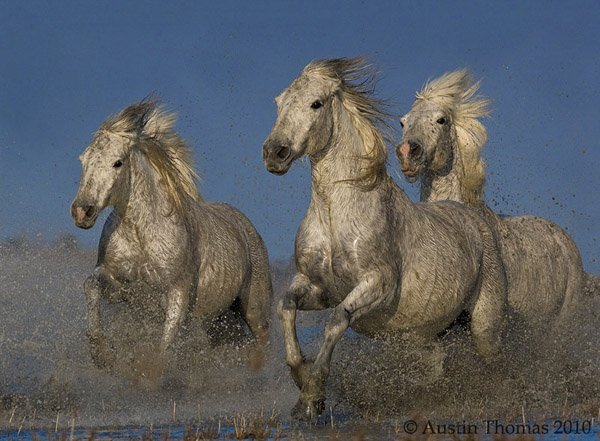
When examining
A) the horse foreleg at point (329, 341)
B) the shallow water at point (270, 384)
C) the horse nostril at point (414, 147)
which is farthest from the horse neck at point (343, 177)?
the horse nostril at point (414, 147)

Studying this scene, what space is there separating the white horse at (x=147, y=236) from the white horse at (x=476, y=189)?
221 cm

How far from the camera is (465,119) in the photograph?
12289 mm

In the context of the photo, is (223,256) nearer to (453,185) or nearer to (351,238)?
(453,185)

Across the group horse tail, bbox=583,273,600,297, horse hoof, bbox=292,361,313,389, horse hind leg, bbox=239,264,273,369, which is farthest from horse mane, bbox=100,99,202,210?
horse tail, bbox=583,273,600,297

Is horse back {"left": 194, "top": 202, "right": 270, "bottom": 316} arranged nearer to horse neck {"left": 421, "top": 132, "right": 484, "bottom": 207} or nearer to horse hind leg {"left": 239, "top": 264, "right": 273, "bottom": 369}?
horse hind leg {"left": 239, "top": 264, "right": 273, "bottom": 369}

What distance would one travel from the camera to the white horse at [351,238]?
347 inches

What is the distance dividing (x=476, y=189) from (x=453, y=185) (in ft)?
0.76

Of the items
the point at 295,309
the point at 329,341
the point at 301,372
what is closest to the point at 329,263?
the point at 295,309

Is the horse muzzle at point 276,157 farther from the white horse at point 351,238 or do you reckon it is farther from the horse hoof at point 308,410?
the horse hoof at point 308,410

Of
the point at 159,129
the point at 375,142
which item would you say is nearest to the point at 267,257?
the point at 159,129

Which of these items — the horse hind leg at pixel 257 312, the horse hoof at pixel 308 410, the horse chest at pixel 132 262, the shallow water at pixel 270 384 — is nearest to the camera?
the horse hoof at pixel 308 410

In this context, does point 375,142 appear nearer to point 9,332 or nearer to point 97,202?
point 97,202

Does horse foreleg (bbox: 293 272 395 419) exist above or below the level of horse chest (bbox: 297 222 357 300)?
below

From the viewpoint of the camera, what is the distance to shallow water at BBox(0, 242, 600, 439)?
903cm
